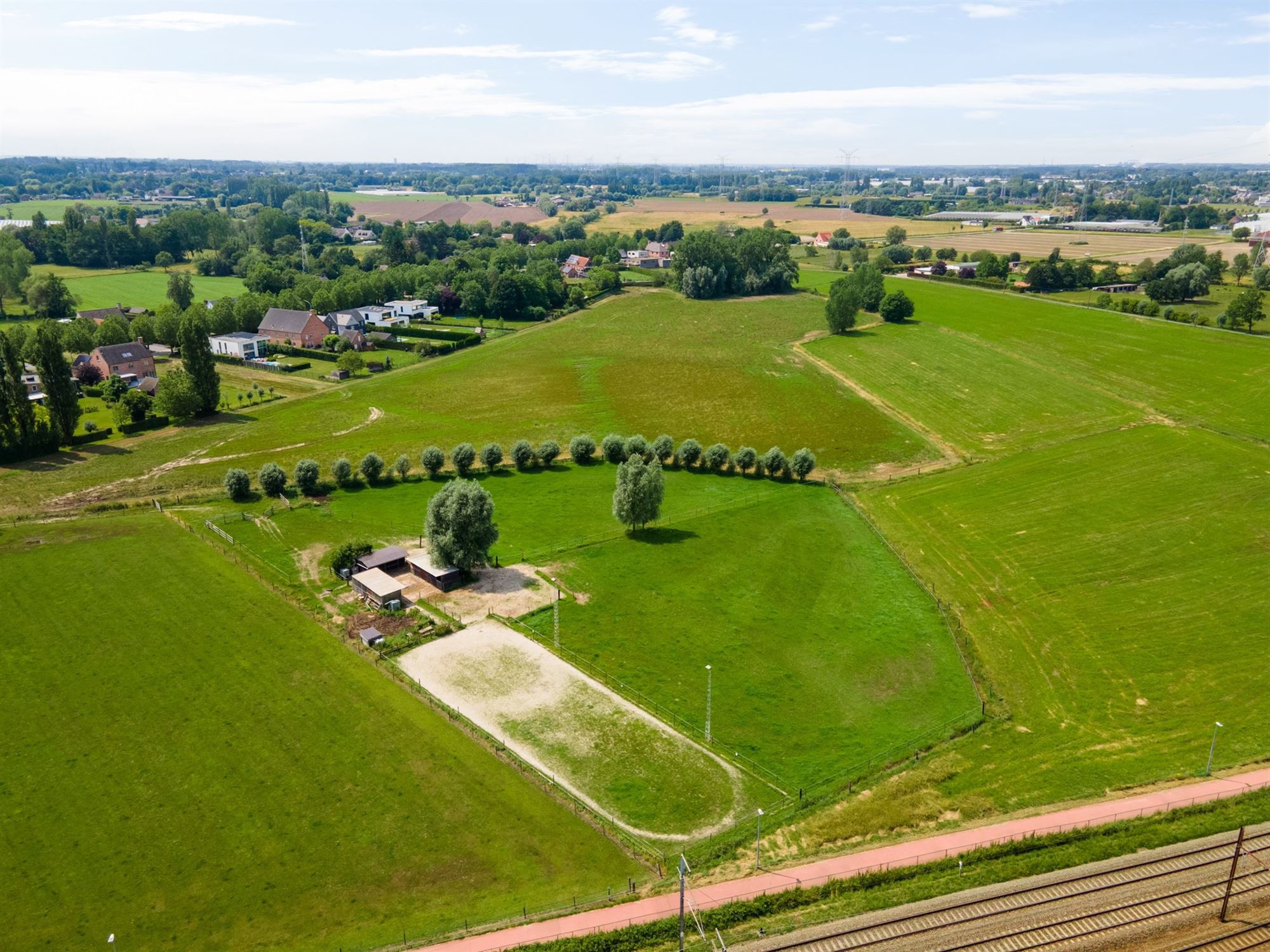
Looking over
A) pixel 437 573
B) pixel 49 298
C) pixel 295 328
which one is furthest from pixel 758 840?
pixel 49 298

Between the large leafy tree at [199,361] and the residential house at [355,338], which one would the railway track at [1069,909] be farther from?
the residential house at [355,338]

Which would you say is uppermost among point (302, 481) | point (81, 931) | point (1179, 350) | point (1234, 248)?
point (1234, 248)

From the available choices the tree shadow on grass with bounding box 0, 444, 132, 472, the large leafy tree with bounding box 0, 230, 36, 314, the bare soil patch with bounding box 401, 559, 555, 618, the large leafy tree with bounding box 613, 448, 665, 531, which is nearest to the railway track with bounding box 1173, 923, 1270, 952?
the bare soil patch with bounding box 401, 559, 555, 618

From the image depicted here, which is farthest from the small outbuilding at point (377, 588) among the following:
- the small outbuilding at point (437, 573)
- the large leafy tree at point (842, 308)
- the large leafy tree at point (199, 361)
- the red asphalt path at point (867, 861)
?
the large leafy tree at point (842, 308)

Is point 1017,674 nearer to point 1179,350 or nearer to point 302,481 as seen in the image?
point 302,481

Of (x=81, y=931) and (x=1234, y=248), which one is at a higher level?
(x=1234, y=248)

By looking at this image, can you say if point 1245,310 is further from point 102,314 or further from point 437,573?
point 102,314

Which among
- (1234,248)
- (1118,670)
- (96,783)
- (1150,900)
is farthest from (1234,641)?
(1234,248)
